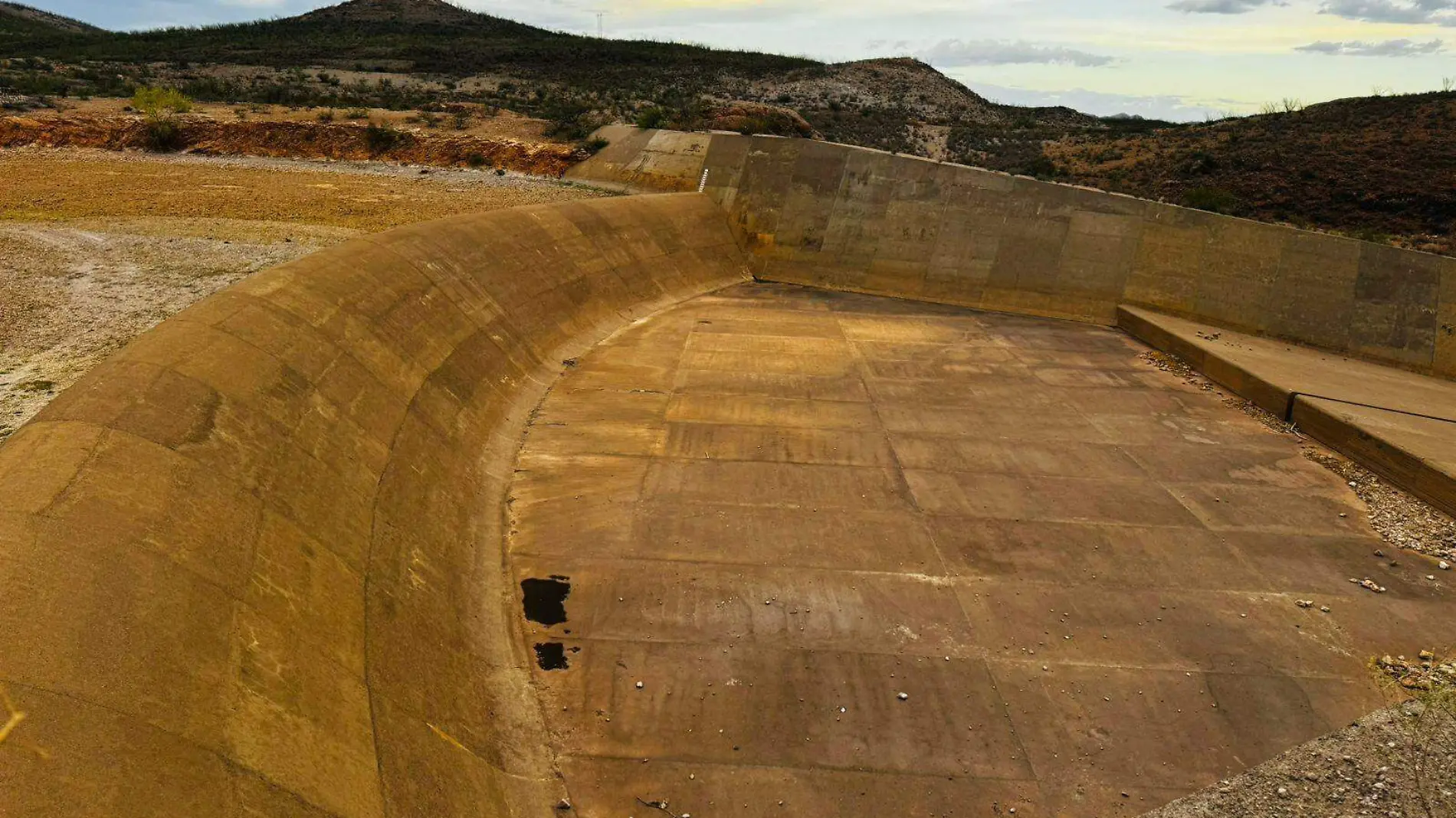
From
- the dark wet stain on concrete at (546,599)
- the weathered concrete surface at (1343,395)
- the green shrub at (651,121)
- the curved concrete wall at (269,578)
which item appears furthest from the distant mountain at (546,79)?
the dark wet stain on concrete at (546,599)

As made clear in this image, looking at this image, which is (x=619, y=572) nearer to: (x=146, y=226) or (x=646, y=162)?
(x=146, y=226)

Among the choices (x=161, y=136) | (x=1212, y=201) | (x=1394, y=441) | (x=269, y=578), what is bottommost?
(x=269, y=578)

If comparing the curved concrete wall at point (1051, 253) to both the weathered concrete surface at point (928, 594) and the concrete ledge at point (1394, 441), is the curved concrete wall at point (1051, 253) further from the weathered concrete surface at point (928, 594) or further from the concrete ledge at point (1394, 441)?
the weathered concrete surface at point (928, 594)

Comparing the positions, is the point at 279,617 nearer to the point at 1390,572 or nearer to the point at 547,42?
the point at 1390,572

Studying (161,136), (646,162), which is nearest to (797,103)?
(646,162)

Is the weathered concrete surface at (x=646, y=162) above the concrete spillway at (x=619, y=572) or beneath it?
above

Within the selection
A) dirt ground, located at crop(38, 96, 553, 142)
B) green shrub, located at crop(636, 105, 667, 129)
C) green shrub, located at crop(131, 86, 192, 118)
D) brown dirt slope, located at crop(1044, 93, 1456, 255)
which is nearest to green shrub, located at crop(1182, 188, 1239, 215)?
brown dirt slope, located at crop(1044, 93, 1456, 255)
